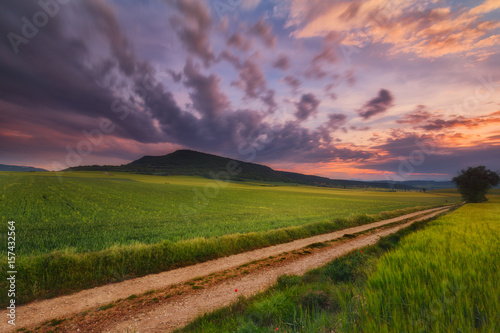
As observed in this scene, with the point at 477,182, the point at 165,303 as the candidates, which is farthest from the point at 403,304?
the point at 477,182

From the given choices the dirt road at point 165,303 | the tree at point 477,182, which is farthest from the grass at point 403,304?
the tree at point 477,182

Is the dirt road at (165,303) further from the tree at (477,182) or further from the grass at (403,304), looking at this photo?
the tree at (477,182)

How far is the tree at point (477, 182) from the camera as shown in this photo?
67769 mm

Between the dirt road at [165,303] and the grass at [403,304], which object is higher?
the grass at [403,304]

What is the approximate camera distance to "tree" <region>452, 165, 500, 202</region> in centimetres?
6777

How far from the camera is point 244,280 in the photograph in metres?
9.08

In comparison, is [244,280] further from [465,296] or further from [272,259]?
A: [465,296]

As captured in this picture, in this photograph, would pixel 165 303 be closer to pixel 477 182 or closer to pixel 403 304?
pixel 403 304

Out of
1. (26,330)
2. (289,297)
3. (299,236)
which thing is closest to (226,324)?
(289,297)

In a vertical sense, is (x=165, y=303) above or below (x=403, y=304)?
below

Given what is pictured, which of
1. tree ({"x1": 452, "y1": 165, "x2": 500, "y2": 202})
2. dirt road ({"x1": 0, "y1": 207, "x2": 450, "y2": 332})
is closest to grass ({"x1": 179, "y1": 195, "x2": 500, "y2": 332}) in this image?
dirt road ({"x1": 0, "y1": 207, "x2": 450, "y2": 332})

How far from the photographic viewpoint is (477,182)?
6769 centimetres

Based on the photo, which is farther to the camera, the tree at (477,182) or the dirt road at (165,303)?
the tree at (477,182)

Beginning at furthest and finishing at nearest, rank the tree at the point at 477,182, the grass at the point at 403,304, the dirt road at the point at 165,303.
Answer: the tree at the point at 477,182
the dirt road at the point at 165,303
the grass at the point at 403,304
